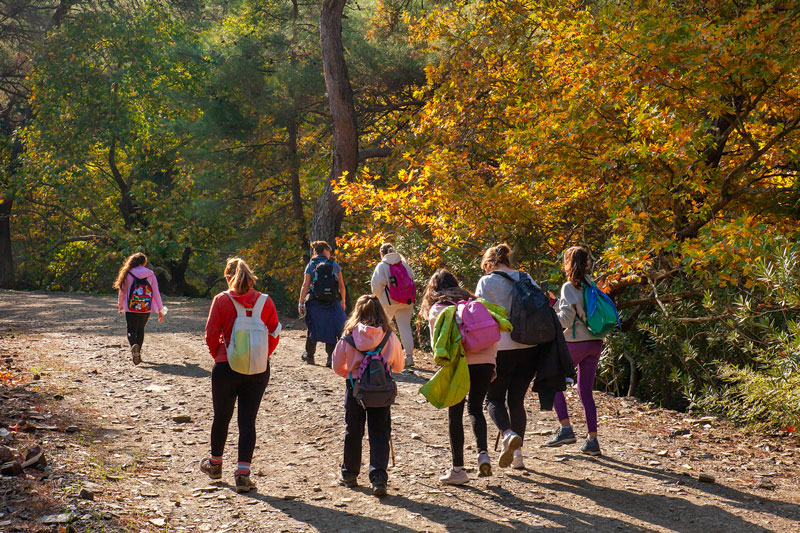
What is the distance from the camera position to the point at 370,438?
5.73m

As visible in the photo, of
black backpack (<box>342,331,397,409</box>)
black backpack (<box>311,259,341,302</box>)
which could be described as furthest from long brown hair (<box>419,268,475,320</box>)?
black backpack (<box>311,259,341,302</box>)

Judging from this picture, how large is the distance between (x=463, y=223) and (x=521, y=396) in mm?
5507

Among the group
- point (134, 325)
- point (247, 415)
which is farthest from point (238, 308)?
point (134, 325)

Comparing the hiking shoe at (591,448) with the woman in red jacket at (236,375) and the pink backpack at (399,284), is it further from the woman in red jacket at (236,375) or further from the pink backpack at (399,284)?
the pink backpack at (399,284)

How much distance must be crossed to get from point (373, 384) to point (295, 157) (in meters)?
Answer: 15.8

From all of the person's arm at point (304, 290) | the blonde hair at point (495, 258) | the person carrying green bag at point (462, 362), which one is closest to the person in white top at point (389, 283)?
the person's arm at point (304, 290)

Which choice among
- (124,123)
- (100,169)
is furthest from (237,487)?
(100,169)

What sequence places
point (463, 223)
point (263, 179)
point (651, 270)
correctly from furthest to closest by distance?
1. point (263, 179)
2. point (463, 223)
3. point (651, 270)

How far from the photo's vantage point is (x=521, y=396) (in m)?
6.17

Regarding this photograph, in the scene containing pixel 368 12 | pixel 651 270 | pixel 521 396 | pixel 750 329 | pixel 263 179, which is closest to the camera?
pixel 521 396

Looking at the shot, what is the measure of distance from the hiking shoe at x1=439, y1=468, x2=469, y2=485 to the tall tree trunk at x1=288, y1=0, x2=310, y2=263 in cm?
1456

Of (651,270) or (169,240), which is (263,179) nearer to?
(169,240)

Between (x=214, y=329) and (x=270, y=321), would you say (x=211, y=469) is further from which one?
(x=270, y=321)

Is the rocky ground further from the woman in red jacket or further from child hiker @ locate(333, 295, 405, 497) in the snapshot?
the woman in red jacket
